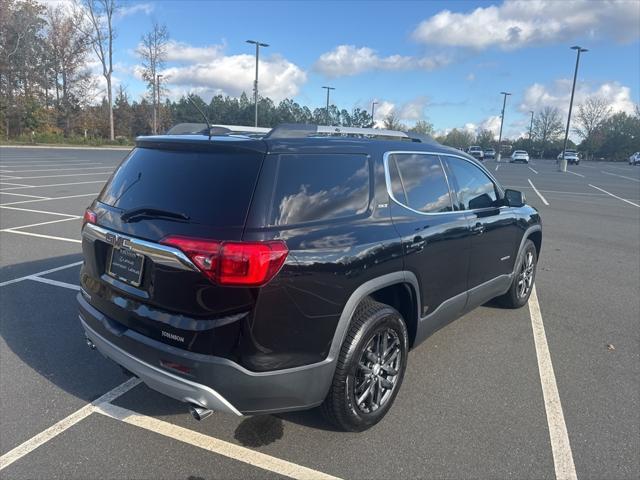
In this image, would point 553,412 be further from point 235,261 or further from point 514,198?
point 235,261

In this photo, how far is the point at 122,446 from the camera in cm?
283

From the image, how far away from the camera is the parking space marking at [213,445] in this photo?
268cm

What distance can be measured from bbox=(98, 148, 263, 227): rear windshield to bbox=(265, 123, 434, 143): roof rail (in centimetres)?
37

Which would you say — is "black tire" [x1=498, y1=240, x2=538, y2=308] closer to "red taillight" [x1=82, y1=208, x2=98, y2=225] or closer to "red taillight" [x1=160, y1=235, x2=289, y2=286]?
"red taillight" [x1=160, y1=235, x2=289, y2=286]

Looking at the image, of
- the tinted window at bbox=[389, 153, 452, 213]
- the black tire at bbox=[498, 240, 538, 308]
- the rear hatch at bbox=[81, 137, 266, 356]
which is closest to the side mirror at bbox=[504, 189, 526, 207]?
the black tire at bbox=[498, 240, 538, 308]

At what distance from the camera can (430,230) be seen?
136 inches

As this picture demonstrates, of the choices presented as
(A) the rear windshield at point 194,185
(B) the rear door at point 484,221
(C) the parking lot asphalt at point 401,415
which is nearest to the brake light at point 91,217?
(A) the rear windshield at point 194,185

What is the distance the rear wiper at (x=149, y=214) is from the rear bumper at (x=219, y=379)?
638 millimetres

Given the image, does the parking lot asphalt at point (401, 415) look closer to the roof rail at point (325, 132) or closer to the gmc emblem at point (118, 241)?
the gmc emblem at point (118, 241)

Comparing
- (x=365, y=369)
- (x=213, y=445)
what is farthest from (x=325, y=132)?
(x=213, y=445)

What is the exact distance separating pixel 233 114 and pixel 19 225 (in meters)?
55.4

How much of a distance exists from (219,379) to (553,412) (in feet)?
7.74

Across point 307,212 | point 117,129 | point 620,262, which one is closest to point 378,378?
point 307,212

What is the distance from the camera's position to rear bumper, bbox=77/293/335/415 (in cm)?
242
